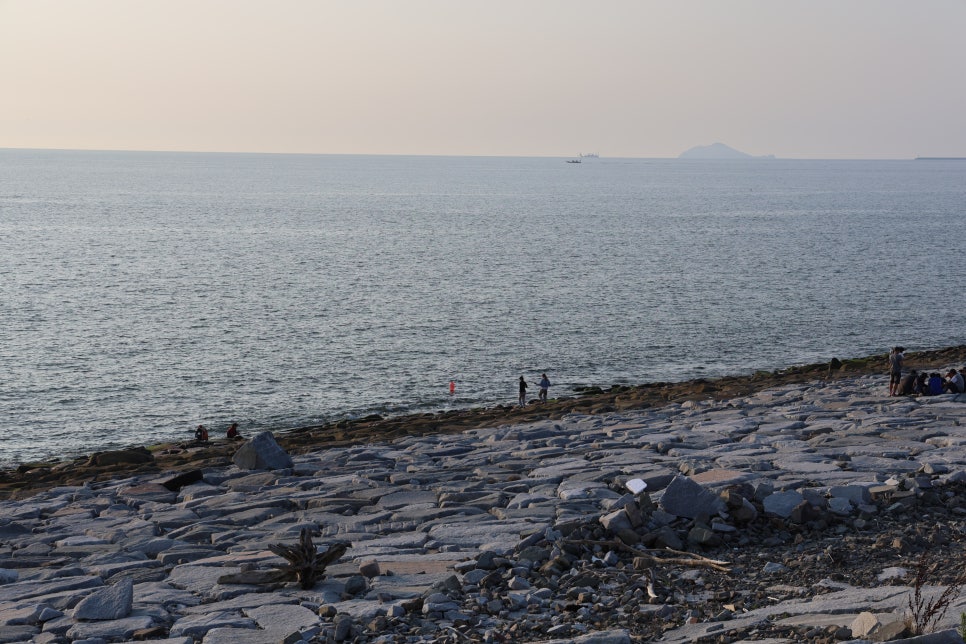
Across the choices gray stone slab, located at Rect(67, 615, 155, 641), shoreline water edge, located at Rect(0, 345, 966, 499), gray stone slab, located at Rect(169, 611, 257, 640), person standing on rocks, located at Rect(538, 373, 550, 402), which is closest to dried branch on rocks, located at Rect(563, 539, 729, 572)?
gray stone slab, located at Rect(169, 611, 257, 640)

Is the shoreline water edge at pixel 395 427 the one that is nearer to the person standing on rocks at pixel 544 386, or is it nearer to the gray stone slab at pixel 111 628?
the person standing on rocks at pixel 544 386

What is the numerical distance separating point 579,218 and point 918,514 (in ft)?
367

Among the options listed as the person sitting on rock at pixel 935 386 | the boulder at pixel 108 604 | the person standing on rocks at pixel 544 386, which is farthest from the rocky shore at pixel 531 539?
the person standing on rocks at pixel 544 386

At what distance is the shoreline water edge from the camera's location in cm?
1967

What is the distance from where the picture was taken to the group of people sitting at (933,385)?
21062 millimetres

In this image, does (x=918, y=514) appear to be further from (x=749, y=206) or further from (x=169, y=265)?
(x=749, y=206)

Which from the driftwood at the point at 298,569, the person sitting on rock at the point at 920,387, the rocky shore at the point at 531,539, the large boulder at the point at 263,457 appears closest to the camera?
the rocky shore at the point at 531,539

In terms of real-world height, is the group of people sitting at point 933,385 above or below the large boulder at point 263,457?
above

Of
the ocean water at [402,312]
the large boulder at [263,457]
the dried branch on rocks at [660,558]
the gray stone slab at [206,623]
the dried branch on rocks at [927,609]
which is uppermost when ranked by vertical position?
the dried branch on rocks at [927,609]

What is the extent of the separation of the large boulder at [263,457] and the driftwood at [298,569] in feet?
21.6

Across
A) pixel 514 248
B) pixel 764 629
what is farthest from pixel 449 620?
pixel 514 248

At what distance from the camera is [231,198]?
164 meters

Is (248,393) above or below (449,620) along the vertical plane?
below

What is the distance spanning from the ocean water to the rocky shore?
49.0ft
